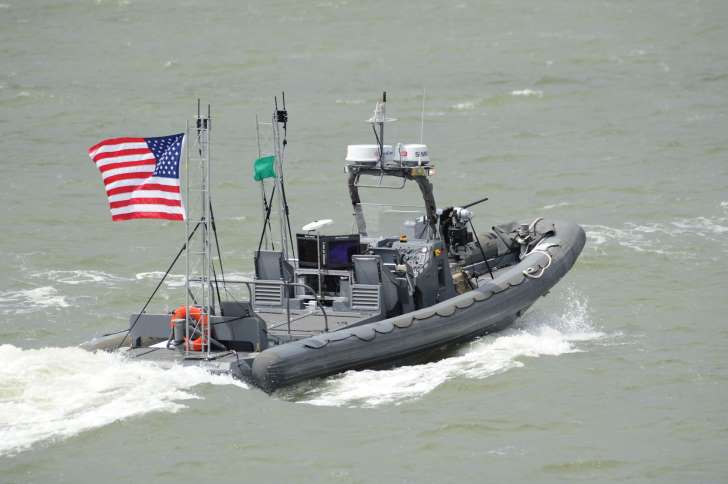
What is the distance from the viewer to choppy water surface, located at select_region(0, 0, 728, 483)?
12.8 metres

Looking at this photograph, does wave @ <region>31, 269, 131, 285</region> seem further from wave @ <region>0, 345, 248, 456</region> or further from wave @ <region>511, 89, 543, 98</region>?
wave @ <region>511, 89, 543, 98</region>

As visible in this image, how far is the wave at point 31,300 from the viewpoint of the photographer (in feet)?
62.8

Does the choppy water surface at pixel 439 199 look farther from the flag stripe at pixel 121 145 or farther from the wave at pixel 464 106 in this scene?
the flag stripe at pixel 121 145

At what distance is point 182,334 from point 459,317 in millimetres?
3302

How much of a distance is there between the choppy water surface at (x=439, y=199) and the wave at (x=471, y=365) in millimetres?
45

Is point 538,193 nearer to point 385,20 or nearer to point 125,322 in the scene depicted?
point 125,322

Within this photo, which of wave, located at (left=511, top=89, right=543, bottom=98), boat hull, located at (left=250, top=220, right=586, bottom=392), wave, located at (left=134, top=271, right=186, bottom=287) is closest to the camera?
boat hull, located at (left=250, top=220, right=586, bottom=392)

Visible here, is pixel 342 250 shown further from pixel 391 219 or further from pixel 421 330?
pixel 391 219

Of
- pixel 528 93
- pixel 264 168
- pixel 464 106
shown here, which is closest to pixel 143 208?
pixel 264 168

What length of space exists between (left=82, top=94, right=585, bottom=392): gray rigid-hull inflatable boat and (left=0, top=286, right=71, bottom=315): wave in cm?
352

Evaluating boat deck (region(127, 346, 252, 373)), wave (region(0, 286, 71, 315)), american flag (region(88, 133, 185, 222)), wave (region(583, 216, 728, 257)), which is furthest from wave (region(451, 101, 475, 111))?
american flag (region(88, 133, 185, 222))

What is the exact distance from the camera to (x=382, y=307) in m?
15.6

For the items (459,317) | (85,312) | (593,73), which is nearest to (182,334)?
(459,317)

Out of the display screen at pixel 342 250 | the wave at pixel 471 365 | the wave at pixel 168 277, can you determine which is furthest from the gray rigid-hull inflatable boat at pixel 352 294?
the wave at pixel 168 277
